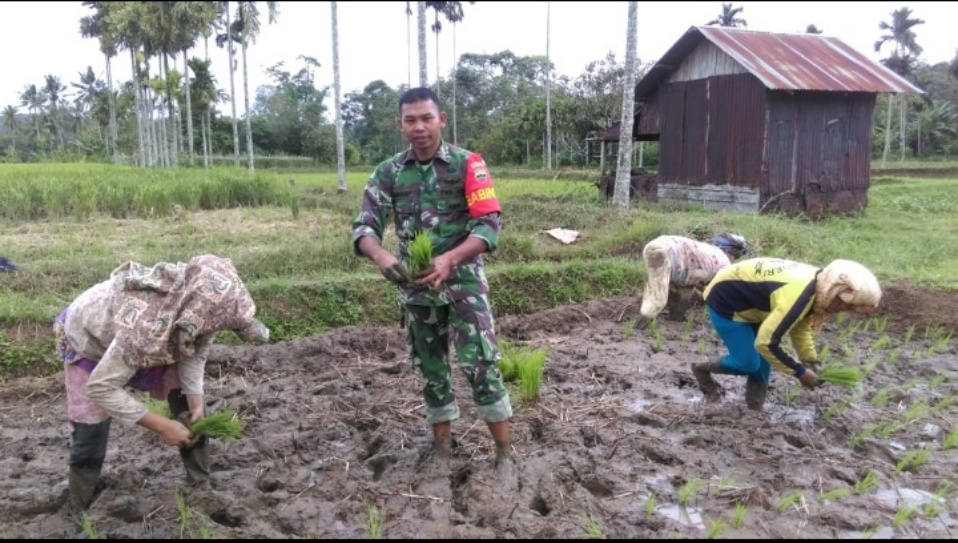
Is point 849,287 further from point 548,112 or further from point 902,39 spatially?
point 902,39

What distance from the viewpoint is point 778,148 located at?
11727mm

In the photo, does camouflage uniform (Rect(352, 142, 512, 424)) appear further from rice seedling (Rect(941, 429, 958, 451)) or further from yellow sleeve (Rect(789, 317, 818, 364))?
rice seedling (Rect(941, 429, 958, 451))

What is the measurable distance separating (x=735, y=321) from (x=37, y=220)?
10933mm

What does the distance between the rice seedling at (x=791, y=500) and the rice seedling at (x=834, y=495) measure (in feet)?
0.25

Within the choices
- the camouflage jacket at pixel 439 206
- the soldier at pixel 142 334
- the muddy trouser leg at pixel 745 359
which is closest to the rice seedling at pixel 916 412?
the muddy trouser leg at pixel 745 359

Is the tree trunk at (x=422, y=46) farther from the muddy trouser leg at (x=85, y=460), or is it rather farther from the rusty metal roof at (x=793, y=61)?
the muddy trouser leg at (x=85, y=460)

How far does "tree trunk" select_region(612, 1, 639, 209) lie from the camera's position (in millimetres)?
11097

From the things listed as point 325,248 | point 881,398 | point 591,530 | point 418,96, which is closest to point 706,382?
point 881,398

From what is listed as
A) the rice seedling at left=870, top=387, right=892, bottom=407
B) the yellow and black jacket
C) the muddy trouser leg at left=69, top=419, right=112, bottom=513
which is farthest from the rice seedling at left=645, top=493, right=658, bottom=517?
the muddy trouser leg at left=69, top=419, right=112, bottom=513

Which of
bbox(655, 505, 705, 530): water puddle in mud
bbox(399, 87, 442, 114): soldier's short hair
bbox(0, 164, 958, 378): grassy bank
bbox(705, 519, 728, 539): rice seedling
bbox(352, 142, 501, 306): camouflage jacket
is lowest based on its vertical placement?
bbox(655, 505, 705, 530): water puddle in mud

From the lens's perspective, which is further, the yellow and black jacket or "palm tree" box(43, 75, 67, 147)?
"palm tree" box(43, 75, 67, 147)

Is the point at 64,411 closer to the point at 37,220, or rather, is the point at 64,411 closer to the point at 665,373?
the point at 665,373

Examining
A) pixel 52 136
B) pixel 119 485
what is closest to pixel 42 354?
pixel 119 485

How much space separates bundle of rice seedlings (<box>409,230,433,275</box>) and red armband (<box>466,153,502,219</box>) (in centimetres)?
23
